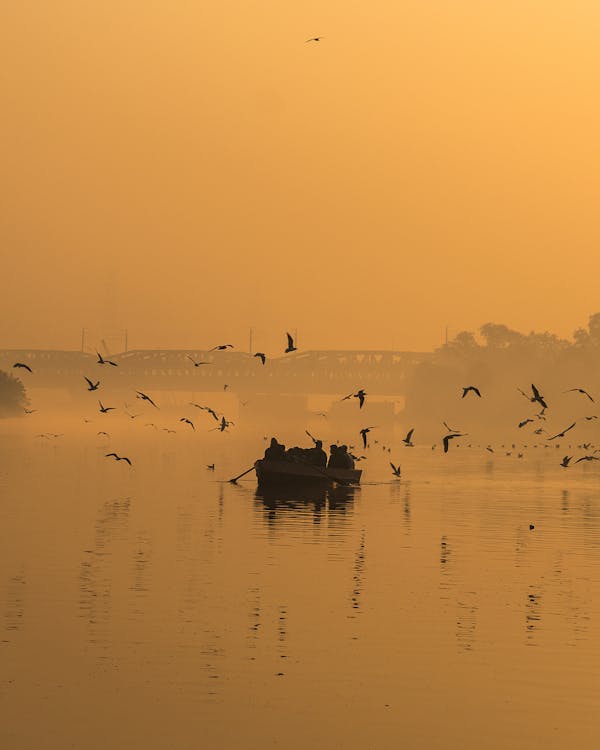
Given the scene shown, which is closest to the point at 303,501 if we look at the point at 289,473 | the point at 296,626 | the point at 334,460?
the point at 289,473

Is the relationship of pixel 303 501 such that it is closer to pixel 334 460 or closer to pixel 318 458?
pixel 318 458

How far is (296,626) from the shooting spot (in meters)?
34.7

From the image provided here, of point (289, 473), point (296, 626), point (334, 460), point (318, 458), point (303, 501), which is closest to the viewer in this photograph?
point (296, 626)

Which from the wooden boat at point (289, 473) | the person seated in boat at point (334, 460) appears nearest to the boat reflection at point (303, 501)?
the wooden boat at point (289, 473)

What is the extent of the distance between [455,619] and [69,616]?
8.75 metres

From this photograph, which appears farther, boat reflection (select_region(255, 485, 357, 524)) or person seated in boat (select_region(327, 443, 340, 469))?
person seated in boat (select_region(327, 443, 340, 469))

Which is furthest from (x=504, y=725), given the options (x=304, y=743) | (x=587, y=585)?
(x=587, y=585)

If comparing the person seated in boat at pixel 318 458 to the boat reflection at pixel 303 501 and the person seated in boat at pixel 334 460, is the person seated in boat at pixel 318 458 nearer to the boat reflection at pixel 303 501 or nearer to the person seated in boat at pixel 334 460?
the person seated in boat at pixel 334 460

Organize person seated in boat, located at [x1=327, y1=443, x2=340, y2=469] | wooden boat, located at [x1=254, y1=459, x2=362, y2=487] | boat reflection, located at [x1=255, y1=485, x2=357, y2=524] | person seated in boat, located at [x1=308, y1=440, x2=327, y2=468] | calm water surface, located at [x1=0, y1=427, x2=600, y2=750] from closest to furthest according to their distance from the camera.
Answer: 1. calm water surface, located at [x1=0, y1=427, x2=600, y2=750]
2. boat reflection, located at [x1=255, y1=485, x2=357, y2=524]
3. wooden boat, located at [x1=254, y1=459, x2=362, y2=487]
4. person seated in boat, located at [x1=308, y1=440, x2=327, y2=468]
5. person seated in boat, located at [x1=327, y1=443, x2=340, y2=469]

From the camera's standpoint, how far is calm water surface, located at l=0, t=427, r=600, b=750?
25719 millimetres

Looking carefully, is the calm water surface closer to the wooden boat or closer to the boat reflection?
the boat reflection

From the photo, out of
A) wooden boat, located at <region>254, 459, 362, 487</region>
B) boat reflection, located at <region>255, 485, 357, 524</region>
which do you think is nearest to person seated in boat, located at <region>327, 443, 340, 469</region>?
boat reflection, located at <region>255, 485, 357, 524</region>

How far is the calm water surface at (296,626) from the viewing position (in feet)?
84.4

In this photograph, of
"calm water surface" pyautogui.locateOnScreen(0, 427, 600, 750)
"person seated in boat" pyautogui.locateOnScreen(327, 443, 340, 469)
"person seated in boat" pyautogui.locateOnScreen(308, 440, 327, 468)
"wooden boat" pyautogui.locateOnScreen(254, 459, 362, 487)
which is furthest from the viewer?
"person seated in boat" pyautogui.locateOnScreen(327, 443, 340, 469)
